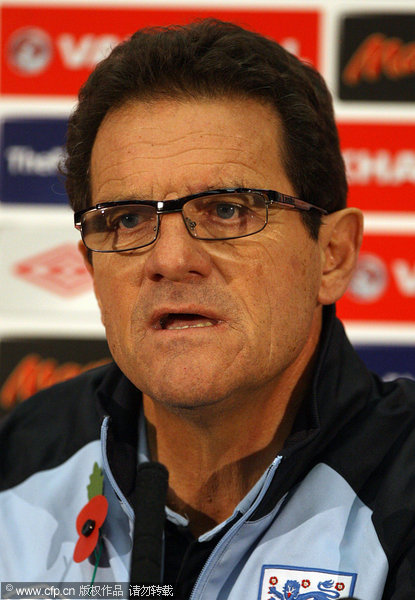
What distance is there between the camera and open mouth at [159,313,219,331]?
1324 mm

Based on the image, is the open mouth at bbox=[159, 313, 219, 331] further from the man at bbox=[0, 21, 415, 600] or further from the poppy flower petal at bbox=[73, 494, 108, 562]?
the poppy flower petal at bbox=[73, 494, 108, 562]

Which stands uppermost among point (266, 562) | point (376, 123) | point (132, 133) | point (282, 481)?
point (132, 133)

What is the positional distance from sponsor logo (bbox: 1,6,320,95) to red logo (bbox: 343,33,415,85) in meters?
0.16

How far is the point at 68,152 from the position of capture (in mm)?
1692

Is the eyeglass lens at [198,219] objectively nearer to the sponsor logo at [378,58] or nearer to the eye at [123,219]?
the eye at [123,219]

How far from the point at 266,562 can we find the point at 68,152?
99 cm

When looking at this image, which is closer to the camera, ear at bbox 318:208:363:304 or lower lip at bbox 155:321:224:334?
lower lip at bbox 155:321:224:334

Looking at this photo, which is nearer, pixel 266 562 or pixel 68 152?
pixel 266 562

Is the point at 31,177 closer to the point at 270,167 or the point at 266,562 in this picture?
the point at 270,167

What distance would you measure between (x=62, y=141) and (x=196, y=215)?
63.7 inches

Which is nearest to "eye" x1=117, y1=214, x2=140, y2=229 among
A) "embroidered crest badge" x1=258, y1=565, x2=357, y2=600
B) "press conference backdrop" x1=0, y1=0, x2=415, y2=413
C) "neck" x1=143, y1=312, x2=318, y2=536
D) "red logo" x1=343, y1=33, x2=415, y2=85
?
"neck" x1=143, y1=312, x2=318, y2=536

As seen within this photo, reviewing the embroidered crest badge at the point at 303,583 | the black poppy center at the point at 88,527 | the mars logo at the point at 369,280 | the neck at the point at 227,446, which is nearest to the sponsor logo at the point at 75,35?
the mars logo at the point at 369,280

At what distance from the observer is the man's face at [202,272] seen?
51.8 inches

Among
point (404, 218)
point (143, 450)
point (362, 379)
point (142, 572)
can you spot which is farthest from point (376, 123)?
point (142, 572)
